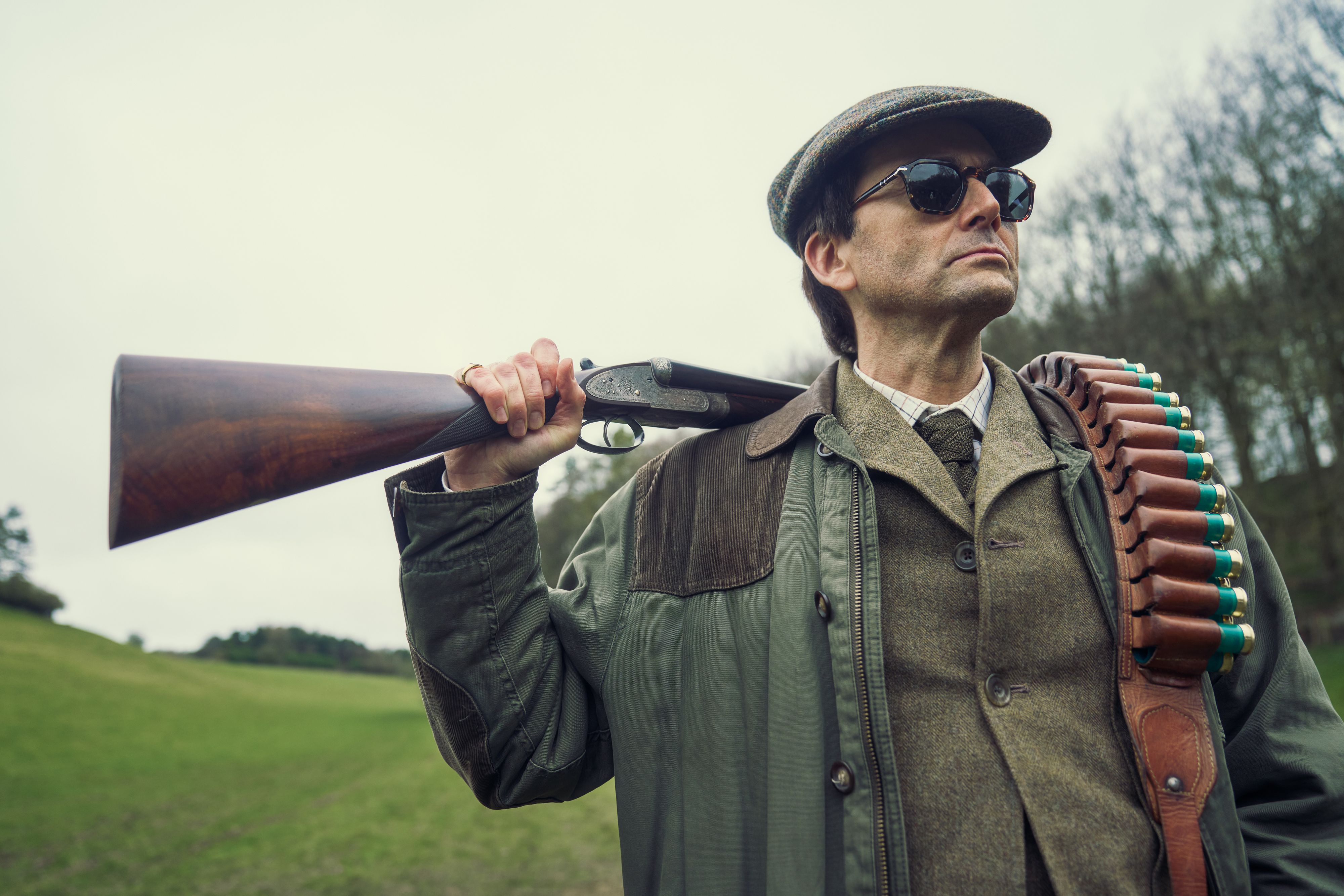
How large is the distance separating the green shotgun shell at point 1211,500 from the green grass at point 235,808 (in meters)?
7.74

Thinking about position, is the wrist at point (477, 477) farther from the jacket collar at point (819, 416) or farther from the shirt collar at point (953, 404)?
the shirt collar at point (953, 404)

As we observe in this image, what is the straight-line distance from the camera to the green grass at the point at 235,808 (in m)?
9.74

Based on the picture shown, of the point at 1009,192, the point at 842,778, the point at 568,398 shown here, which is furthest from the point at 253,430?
the point at 1009,192

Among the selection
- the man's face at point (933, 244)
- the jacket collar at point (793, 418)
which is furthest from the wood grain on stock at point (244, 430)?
the man's face at point (933, 244)

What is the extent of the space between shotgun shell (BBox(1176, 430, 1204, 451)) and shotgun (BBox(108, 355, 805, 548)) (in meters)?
1.71

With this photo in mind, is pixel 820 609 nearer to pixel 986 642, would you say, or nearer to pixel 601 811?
pixel 986 642

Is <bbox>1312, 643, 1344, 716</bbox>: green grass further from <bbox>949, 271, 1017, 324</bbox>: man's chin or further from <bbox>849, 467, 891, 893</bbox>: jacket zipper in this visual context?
<bbox>849, 467, 891, 893</bbox>: jacket zipper

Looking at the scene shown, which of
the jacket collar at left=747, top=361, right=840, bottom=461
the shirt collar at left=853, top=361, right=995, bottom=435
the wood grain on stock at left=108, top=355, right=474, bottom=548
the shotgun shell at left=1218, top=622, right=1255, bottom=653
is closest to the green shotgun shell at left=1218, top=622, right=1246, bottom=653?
the shotgun shell at left=1218, top=622, right=1255, bottom=653

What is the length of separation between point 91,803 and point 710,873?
1724 centimetres

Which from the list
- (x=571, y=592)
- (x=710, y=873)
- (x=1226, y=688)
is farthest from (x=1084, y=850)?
(x=571, y=592)

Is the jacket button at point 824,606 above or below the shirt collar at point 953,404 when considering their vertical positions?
below

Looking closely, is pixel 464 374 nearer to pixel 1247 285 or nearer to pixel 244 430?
pixel 244 430

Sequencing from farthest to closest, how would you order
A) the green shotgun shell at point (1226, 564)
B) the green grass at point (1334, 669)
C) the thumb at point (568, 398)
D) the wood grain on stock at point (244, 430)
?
the green grass at point (1334, 669), the thumb at point (568, 398), the green shotgun shell at point (1226, 564), the wood grain on stock at point (244, 430)

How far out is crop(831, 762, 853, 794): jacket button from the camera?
77.1 inches
